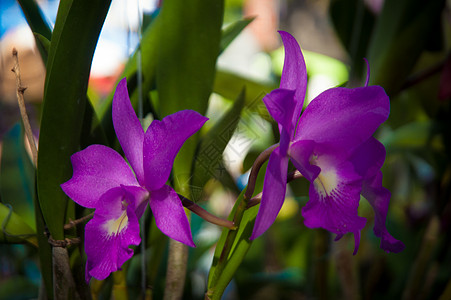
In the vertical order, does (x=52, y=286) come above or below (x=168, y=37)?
below

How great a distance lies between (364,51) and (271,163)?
0.64 m

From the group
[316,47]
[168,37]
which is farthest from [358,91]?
[316,47]

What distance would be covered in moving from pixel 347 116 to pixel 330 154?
31mm

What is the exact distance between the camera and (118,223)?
0.34 metres

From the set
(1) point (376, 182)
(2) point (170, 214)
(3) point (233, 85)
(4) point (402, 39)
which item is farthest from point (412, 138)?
(2) point (170, 214)

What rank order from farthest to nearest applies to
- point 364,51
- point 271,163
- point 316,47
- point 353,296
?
point 316,47 < point 364,51 < point 353,296 < point 271,163

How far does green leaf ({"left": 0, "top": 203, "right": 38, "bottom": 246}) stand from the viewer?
1.52 ft

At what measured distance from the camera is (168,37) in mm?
478

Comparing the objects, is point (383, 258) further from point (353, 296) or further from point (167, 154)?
point (167, 154)

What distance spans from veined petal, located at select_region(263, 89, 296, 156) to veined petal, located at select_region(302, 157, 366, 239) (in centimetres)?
4

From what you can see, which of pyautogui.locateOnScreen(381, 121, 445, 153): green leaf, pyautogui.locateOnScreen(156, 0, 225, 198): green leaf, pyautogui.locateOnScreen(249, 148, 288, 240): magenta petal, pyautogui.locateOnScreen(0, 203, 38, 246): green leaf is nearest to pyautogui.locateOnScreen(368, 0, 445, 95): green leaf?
pyautogui.locateOnScreen(381, 121, 445, 153): green leaf

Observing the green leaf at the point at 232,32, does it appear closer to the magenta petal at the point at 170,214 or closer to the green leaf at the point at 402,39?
the green leaf at the point at 402,39

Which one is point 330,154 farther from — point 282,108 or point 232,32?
point 232,32

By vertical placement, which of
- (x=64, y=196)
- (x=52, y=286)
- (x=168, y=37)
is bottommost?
(x=52, y=286)
